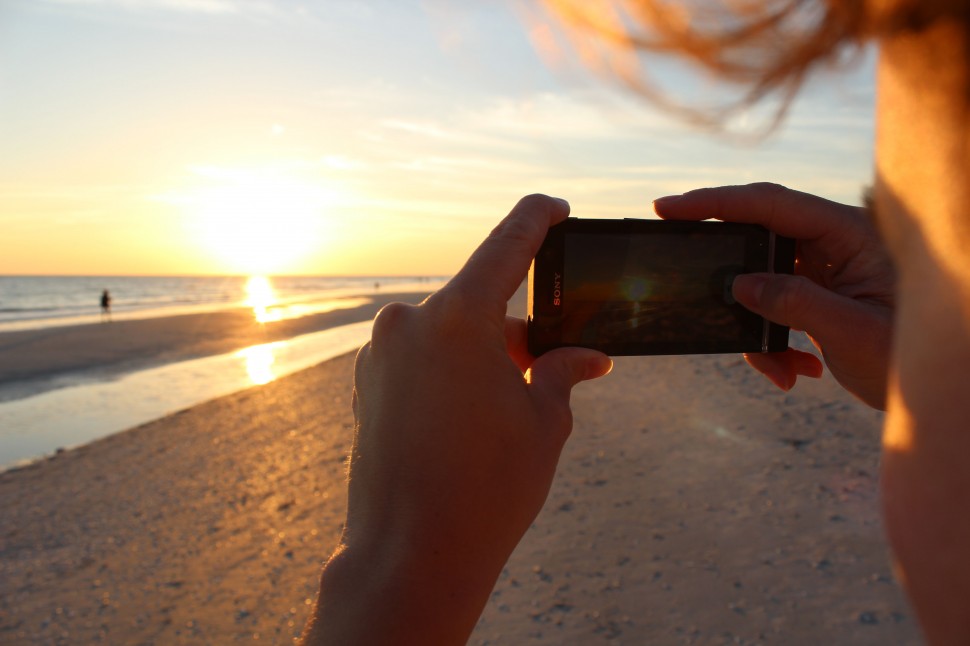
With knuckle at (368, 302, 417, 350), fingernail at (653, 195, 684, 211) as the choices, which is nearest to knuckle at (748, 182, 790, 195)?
fingernail at (653, 195, 684, 211)

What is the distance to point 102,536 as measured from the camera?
18.4 feet

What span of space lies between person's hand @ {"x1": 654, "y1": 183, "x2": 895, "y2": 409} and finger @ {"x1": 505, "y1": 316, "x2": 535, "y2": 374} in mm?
619

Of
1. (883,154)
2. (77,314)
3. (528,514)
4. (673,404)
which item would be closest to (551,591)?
(528,514)

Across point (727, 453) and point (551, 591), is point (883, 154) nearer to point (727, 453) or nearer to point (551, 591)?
point (551, 591)

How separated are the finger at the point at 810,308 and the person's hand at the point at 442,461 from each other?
0.82m

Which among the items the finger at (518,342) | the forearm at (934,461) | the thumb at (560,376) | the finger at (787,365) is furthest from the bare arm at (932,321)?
the finger at (787,365)

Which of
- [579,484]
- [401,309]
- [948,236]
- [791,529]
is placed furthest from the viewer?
[579,484]

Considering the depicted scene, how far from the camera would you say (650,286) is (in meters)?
2.06

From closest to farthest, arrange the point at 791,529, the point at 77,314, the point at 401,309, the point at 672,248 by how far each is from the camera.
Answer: the point at 401,309 < the point at 672,248 < the point at 791,529 < the point at 77,314

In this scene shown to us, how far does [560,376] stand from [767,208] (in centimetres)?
99

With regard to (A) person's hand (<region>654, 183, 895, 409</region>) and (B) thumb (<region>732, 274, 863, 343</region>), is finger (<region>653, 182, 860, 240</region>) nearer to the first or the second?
(A) person's hand (<region>654, 183, 895, 409</region>)

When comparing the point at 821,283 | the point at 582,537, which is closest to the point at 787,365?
the point at 821,283

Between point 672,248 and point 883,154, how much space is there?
60.1 inches

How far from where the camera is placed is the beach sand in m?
3.66
